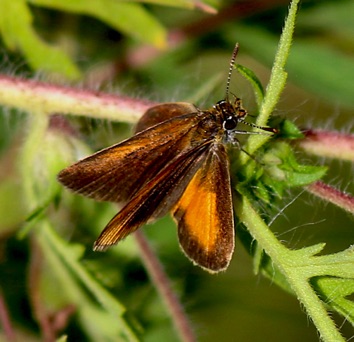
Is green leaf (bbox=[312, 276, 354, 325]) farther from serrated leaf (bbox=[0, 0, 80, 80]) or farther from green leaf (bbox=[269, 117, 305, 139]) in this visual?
serrated leaf (bbox=[0, 0, 80, 80])

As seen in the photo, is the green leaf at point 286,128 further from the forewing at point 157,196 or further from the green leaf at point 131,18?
the green leaf at point 131,18

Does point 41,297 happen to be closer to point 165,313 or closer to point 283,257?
point 165,313

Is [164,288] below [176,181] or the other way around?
below

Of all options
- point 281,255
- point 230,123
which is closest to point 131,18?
point 230,123

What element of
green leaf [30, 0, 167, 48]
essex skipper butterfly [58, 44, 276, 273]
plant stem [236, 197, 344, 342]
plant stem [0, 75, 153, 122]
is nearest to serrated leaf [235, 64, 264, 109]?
essex skipper butterfly [58, 44, 276, 273]

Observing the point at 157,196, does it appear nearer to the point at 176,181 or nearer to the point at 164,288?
the point at 176,181

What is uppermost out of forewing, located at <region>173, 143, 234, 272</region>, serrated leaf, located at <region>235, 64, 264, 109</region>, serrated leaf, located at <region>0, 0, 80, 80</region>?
serrated leaf, located at <region>0, 0, 80, 80</region>

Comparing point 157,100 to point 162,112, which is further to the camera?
point 157,100

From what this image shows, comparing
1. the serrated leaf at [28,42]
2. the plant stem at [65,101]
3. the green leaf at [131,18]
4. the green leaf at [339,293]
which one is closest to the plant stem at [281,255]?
the green leaf at [339,293]
